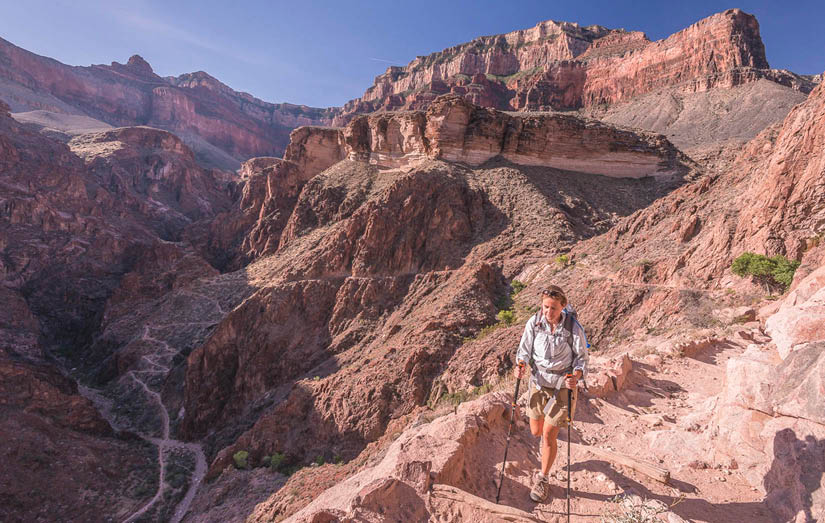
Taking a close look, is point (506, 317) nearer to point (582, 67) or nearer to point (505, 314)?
point (505, 314)

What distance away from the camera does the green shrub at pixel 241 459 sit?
1363 cm

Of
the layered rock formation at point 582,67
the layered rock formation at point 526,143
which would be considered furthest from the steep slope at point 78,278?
the layered rock formation at point 582,67

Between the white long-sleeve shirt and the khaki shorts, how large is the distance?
0.10 metres

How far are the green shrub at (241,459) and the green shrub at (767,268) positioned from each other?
1694 cm

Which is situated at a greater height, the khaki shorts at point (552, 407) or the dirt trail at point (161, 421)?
the khaki shorts at point (552, 407)

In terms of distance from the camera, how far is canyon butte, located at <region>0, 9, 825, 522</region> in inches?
180

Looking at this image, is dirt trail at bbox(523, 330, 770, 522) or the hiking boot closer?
dirt trail at bbox(523, 330, 770, 522)

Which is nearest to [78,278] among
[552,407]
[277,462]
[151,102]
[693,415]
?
[277,462]

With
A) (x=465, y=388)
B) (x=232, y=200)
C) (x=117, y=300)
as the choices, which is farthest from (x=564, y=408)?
(x=232, y=200)

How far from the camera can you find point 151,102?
13450 cm

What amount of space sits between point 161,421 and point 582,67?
94920mm

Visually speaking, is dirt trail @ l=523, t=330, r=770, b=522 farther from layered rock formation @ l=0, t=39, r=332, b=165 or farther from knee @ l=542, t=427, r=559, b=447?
layered rock formation @ l=0, t=39, r=332, b=165

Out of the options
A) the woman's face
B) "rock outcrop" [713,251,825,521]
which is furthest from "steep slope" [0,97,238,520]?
"rock outcrop" [713,251,825,521]

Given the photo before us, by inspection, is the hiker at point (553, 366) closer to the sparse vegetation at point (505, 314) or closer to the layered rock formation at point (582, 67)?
the sparse vegetation at point (505, 314)
